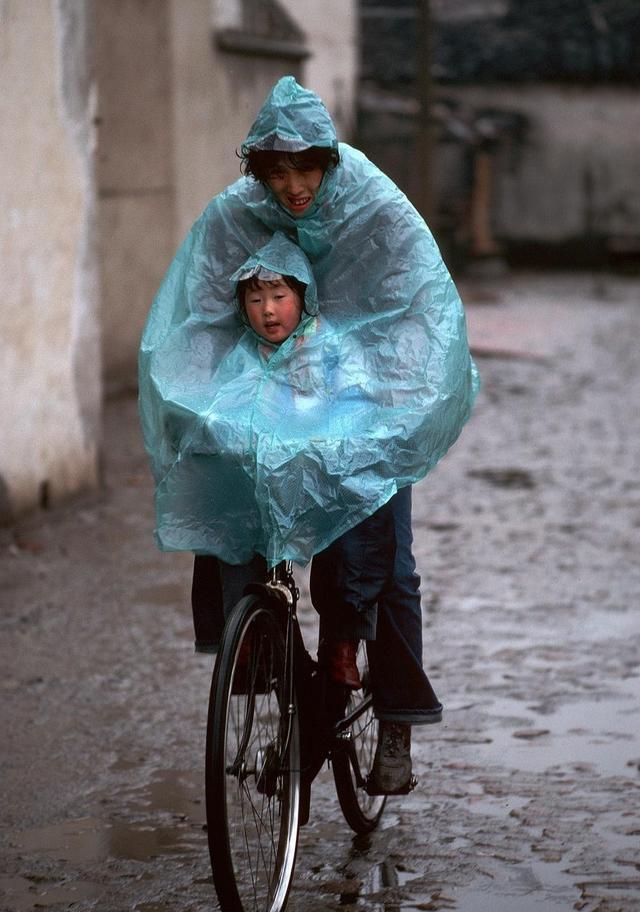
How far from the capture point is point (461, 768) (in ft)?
15.0

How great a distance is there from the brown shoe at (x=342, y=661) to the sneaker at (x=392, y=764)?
0.35 metres

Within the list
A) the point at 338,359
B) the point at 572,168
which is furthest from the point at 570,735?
the point at 572,168

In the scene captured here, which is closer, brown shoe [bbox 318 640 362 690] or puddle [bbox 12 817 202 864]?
brown shoe [bbox 318 640 362 690]

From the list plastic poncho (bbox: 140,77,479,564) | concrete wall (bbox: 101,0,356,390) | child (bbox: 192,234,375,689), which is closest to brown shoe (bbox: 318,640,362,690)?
child (bbox: 192,234,375,689)

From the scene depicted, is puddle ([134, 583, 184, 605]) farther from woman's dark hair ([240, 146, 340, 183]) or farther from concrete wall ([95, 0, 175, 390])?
concrete wall ([95, 0, 175, 390])

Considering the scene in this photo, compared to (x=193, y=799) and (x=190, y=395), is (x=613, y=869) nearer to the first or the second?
(x=193, y=799)

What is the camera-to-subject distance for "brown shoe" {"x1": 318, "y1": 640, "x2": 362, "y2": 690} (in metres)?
3.69

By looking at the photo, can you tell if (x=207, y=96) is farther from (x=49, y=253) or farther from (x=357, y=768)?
(x=357, y=768)

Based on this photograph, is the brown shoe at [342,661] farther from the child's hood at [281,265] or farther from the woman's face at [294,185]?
the woman's face at [294,185]

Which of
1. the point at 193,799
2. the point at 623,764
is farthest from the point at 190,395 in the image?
the point at 623,764

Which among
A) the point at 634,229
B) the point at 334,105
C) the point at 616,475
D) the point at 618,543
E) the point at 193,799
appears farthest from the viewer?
the point at 634,229

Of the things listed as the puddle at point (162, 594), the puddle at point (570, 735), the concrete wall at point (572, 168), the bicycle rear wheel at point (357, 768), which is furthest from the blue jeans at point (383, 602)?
the concrete wall at point (572, 168)

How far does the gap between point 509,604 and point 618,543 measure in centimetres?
115

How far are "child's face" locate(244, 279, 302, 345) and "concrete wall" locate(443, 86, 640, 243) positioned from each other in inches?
893
